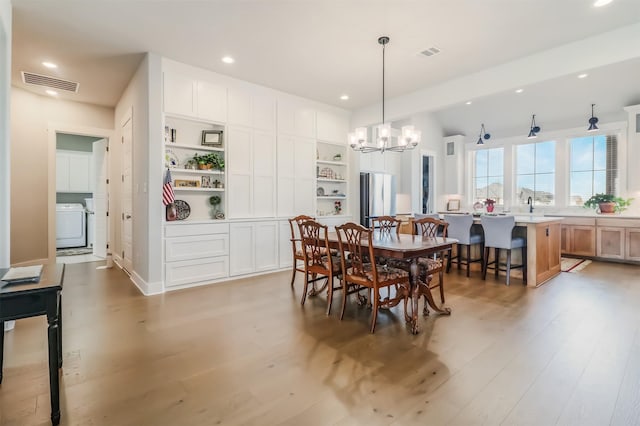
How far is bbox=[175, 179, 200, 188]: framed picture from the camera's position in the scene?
14.5 ft

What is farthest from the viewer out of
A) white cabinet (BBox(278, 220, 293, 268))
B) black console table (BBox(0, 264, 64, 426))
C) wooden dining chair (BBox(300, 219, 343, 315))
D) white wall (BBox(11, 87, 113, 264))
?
white cabinet (BBox(278, 220, 293, 268))

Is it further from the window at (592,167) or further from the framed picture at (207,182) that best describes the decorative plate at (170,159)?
the window at (592,167)

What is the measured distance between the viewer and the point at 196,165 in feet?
14.9

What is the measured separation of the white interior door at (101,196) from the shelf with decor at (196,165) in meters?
2.50

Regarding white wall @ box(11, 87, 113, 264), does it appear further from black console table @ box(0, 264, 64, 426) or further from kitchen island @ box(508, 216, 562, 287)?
kitchen island @ box(508, 216, 562, 287)

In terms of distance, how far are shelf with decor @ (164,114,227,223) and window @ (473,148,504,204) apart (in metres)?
6.55

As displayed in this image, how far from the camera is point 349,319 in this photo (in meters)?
3.08

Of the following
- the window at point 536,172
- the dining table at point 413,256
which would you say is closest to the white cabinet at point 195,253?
the dining table at point 413,256

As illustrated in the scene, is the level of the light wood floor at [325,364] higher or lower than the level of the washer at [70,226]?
lower

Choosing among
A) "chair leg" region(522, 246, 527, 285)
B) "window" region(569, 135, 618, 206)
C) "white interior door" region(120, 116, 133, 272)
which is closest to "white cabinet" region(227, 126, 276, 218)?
"white interior door" region(120, 116, 133, 272)

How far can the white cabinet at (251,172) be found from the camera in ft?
15.5

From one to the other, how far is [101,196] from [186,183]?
2772 millimetres

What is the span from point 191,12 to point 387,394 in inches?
145

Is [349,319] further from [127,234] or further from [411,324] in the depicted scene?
[127,234]
